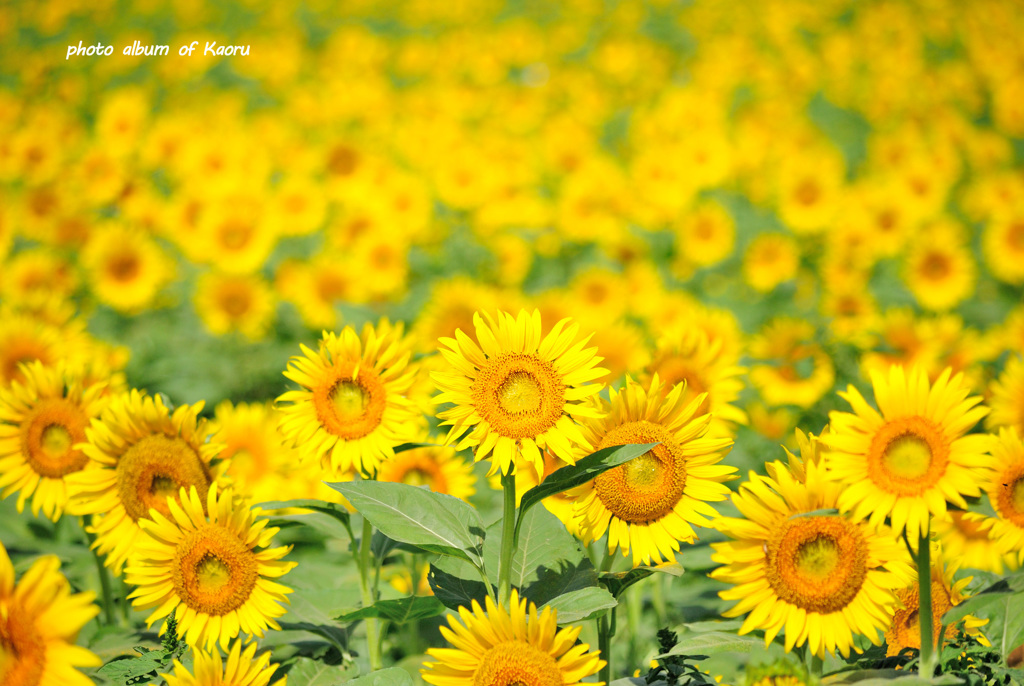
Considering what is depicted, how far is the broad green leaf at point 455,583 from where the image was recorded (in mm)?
1937

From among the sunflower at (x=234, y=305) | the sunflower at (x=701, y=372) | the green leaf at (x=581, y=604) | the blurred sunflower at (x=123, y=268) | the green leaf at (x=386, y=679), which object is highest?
the blurred sunflower at (x=123, y=268)

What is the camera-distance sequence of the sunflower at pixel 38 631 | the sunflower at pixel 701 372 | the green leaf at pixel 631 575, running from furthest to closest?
1. the sunflower at pixel 701 372
2. the green leaf at pixel 631 575
3. the sunflower at pixel 38 631

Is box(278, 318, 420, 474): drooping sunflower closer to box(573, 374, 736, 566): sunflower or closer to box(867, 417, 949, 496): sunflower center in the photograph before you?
box(573, 374, 736, 566): sunflower

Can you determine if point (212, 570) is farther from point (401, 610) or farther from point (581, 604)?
point (581, 604)

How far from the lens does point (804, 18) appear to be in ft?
38.0

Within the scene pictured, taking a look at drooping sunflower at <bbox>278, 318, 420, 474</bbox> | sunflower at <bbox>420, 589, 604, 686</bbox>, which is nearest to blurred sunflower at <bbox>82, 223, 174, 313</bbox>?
drooping sunflower at <bbox>278, 318, 420, 474</bbox>

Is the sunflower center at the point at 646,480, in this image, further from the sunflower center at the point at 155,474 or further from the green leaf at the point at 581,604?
the sunflower center at the point at 155,474

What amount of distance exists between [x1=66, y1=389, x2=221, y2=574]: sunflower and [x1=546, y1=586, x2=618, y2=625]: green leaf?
1071 millimetres

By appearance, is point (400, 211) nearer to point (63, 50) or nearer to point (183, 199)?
point (183, 199)

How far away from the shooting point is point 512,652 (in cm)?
162

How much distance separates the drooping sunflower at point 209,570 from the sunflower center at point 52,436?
594 mm

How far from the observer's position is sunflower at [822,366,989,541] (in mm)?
1637

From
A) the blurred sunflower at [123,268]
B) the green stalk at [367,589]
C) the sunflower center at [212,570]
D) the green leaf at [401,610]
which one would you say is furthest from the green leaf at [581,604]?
the blurred sunflower at [123,268]

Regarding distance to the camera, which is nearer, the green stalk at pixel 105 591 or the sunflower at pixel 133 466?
the sunflower at pixel 133 466
